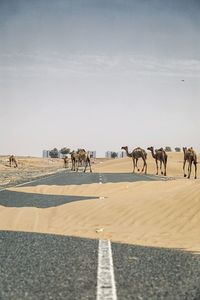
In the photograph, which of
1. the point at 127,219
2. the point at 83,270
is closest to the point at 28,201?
the point at 127,219

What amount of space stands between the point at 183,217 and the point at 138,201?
298 centimetres

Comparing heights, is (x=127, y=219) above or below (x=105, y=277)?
below

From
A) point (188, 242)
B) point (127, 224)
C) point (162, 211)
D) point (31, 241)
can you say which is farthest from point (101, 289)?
point (162, 211)

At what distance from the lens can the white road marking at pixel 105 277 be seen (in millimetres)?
5438

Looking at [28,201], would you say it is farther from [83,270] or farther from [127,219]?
[83,270]

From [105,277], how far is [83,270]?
20.5 inches

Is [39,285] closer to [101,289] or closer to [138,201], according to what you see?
[101,289]

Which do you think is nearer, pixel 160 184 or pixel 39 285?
pixel 39 285

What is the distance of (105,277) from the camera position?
6270 mm

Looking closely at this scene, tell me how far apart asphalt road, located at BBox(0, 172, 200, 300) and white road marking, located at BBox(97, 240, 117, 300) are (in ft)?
0.22

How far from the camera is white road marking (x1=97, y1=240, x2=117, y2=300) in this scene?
17.8 ft

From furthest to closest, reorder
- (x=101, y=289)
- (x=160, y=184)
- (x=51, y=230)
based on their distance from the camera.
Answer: (x=160, y=184), (x=51, y=230), (x=101, y=289)

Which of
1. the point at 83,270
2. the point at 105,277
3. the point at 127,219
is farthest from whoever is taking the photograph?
the point at 127,219

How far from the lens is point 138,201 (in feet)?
54.0
